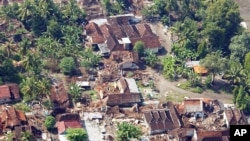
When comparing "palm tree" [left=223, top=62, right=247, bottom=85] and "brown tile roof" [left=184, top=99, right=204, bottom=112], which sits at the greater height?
"palm tree" [left=223, top=62, right=247, bottom=85]

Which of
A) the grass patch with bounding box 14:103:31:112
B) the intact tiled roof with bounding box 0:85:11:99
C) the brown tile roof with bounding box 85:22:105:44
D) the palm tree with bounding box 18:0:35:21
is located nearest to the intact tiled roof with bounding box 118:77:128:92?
the brown tile roof with bounding box 85:22:105:44

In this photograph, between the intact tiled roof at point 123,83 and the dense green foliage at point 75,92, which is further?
the intact tiled roof at point 123,83

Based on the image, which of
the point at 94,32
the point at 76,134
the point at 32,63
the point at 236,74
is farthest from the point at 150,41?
the point at 76,134

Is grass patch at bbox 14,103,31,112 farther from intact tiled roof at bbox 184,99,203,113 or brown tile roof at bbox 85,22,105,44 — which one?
intact tiled roof at bbox 184,99,203,113

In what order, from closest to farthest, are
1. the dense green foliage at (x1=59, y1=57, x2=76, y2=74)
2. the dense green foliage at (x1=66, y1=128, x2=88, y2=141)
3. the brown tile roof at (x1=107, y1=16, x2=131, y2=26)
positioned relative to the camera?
the dense green foliage at (x1=66, y1=128, x2=88, y2=141)
the dense green foliage at (x1=59, y1=57, x2=76, y2=74)
the brown tile roof at (x1=107, y1=16, x2=131, y2=26)

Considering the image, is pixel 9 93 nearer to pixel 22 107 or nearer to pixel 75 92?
pixel 22 107

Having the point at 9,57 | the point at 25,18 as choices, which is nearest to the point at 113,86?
the point at 9,57

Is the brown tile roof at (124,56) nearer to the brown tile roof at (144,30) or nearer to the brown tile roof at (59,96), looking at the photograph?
the brown tile roof at (144,30)

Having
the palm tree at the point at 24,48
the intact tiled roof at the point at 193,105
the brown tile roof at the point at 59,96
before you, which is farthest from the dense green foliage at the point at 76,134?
the palm tree at the point at 24,48
